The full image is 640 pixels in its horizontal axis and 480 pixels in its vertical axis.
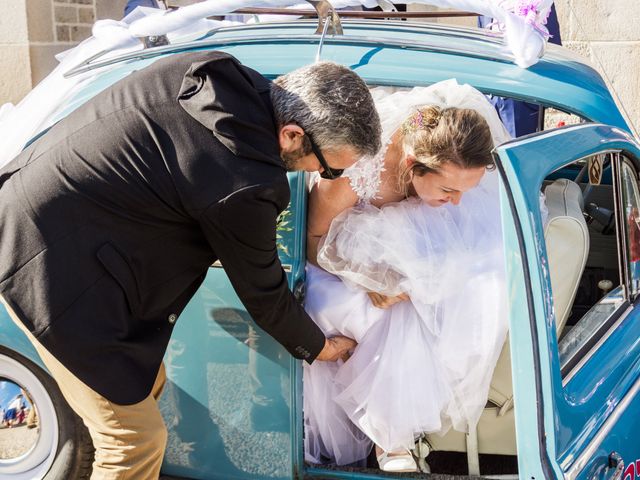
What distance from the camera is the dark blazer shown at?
83.4 inches

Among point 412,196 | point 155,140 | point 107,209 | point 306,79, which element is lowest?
point 412,196

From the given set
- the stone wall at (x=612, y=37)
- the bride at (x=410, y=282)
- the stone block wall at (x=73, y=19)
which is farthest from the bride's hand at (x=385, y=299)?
the stone block wall at (x=73, y=19)

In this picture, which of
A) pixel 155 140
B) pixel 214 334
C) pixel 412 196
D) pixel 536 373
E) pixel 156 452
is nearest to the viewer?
pixel 536 373

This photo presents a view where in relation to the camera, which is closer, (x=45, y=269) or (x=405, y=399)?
(x=45, y=269)

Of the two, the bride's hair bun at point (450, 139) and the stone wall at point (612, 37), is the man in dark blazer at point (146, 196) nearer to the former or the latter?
the bride's hair bun at point (450, 139)

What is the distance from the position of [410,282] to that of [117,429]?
1023 mm

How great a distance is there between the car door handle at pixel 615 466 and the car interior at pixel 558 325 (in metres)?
0.25

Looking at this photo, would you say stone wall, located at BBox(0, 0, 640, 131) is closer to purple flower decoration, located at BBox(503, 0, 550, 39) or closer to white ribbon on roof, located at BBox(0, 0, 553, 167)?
white ribbon on roof, located at BBox(0, 0, 553, 167)

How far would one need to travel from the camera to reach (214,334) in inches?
105

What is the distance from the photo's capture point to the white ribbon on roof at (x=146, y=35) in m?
2.91

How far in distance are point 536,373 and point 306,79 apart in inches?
37.4

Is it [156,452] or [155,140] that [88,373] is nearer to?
[156,452]

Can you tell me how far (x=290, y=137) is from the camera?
221cm

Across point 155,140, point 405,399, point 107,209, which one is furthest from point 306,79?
point 405,399
